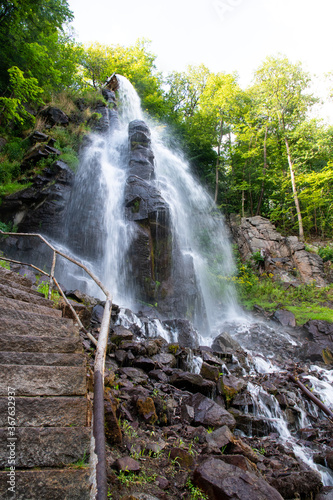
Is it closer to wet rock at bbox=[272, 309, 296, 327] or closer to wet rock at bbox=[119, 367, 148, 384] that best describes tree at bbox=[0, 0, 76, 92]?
wet rock at bbox=[119, 367, 148, 384]

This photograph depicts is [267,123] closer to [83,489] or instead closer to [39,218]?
[39,218]

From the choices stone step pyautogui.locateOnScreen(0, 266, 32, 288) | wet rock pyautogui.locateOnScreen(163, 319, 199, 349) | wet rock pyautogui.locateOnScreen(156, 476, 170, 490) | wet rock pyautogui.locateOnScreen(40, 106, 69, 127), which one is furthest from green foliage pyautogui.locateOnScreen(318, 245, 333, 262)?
wet rock pyautogui.locateOnScreen(40, 106, 69, 127)

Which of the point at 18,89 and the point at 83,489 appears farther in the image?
the point at 18,89

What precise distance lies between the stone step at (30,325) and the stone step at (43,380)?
0.74 meters

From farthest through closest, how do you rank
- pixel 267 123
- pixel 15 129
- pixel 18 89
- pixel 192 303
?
pixel 267 123, pixel 15 129, pixel 192 303, pixel 18 89

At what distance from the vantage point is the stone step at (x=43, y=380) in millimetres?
2111

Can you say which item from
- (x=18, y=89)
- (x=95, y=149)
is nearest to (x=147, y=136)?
(x=95, y=149)

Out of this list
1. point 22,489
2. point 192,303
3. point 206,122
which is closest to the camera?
point 22,489

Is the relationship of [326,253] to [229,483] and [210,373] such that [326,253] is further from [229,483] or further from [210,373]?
[229,483]

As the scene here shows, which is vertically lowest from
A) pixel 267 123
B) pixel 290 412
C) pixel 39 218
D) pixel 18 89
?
pixel 290 412

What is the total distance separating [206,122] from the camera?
21.8m

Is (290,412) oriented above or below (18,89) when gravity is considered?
below

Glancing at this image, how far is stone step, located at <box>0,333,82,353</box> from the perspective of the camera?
2.60 metres

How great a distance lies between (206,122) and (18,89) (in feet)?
51.0
